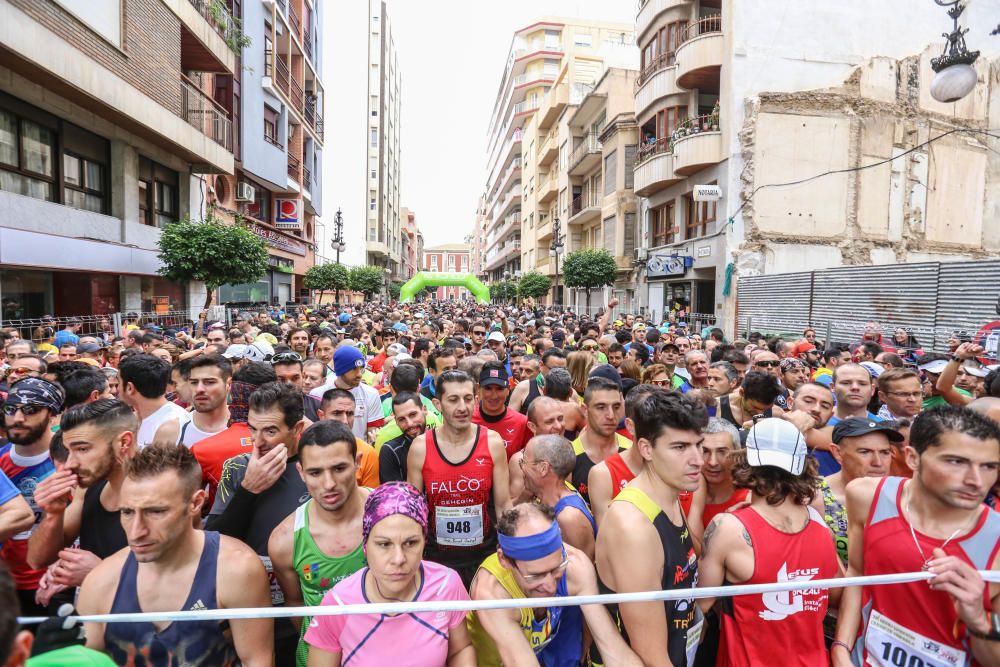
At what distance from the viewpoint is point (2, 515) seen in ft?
8.68

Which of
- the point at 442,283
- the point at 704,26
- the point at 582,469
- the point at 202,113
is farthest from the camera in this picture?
the point at 442,283

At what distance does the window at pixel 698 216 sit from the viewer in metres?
22.0

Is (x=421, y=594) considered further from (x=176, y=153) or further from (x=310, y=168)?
(x=310, y=168)

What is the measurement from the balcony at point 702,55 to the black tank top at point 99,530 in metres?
23.9

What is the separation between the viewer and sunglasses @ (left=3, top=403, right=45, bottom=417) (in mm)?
3156

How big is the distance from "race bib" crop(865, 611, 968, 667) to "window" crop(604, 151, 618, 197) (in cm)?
3072

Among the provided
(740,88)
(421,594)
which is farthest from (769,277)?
(421,594)

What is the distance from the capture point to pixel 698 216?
75.5 ft

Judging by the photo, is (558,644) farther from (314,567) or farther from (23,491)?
(23,491)

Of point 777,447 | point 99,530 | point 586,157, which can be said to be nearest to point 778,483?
point 777,447

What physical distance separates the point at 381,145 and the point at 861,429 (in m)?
73.3

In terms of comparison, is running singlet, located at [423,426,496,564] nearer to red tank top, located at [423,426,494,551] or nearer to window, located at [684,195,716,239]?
red tank top, located at [423,426,494,551]

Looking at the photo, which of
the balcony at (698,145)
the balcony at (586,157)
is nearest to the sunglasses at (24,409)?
the balcony at (698,145)

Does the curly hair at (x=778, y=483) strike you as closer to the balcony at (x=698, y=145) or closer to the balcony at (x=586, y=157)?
the balcony at (x=698, y=145)
